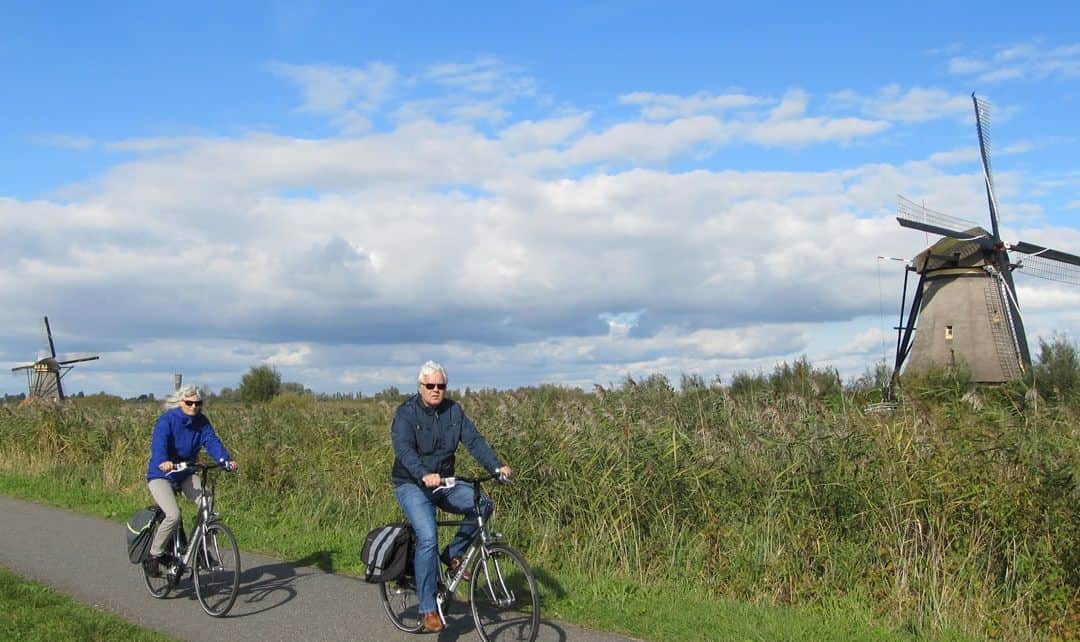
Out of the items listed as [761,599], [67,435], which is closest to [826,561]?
[761,599]

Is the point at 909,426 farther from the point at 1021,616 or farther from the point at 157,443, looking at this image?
the point at 157,443

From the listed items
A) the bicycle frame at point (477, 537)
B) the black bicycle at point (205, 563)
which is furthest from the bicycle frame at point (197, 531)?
the bicycle frame at point (477, 537)

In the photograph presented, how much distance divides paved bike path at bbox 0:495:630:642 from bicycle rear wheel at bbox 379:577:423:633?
0.11m

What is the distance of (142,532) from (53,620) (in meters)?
1.30

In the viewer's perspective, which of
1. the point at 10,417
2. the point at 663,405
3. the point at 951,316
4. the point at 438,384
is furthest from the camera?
the point at 951,316

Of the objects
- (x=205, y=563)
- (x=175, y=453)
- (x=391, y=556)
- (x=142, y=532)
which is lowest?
(x=205, y=563)

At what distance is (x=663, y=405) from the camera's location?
1223cm

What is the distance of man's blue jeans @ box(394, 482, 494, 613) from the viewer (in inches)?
280

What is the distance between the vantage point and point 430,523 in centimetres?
719

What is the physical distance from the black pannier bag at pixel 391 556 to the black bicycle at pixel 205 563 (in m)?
1.61

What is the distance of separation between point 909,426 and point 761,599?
91.6 inches

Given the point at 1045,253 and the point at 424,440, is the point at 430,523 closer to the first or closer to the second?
the point at 424,440

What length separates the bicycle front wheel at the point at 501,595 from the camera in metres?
6.86

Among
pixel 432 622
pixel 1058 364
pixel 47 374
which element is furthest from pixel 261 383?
pixel 432 622
